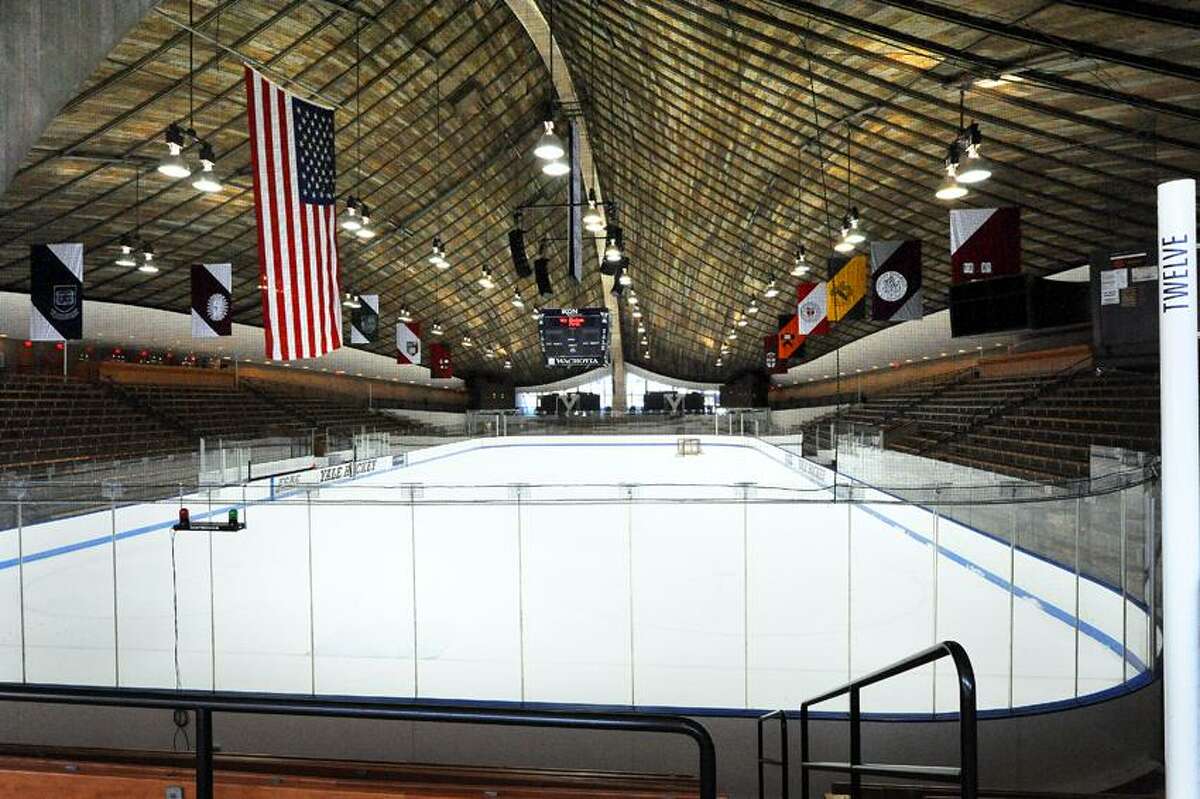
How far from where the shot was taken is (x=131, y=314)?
89.5 ft

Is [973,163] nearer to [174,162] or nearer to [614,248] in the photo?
[614,248]

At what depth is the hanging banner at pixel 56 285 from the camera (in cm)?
1021

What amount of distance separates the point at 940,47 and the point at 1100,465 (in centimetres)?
643

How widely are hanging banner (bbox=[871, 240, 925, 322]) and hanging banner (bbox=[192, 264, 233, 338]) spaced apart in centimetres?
1083

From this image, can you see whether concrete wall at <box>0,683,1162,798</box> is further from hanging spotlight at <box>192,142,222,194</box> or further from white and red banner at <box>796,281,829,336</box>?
white and red banner at <box>796,281,829,336</box>

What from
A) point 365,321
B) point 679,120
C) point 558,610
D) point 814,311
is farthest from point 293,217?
point 679,120

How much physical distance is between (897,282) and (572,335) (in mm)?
8627

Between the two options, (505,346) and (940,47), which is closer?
(940,47)

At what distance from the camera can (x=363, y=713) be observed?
5.83 ft

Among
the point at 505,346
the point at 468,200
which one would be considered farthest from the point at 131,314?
the point at 505,346

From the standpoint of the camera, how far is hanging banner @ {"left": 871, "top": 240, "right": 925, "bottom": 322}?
1163 centimetres

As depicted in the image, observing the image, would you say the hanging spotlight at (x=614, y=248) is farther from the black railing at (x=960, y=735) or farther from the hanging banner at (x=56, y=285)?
the black railing at (x=960, y=735)

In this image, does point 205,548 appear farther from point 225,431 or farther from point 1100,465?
point 225,431

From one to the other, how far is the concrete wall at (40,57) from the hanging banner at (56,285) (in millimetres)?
5829
